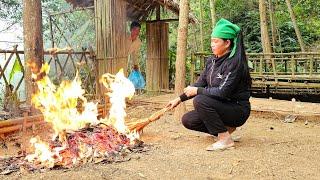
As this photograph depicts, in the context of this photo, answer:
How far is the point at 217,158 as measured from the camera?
4.70m

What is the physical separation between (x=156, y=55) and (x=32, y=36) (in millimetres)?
5688

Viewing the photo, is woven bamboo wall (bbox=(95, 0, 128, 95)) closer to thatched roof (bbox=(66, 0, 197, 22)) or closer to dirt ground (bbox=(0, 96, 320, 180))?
thatched roof (bbox=(66, 0, 197, 22))

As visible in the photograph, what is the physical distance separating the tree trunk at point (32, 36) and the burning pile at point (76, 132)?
1.04 metres

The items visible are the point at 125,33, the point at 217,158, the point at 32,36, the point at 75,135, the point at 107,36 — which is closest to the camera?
the point at 217,158

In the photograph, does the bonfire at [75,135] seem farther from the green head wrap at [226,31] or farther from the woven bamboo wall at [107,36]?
the woven bamboo wall at [107,36]

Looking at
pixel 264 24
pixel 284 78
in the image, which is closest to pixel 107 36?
pixel 284 78

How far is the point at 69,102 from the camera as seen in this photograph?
211 inches

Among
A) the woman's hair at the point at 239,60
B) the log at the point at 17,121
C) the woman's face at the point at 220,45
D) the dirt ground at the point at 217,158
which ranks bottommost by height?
the dirt ground at the point at 217,158

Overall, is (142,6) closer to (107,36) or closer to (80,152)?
(107,36)

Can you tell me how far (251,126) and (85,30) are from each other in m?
7.82

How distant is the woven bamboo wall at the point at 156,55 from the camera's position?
1177 cm

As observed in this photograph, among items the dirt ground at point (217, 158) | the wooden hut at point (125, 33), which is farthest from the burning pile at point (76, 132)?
the wooden hut at point (125, 33)

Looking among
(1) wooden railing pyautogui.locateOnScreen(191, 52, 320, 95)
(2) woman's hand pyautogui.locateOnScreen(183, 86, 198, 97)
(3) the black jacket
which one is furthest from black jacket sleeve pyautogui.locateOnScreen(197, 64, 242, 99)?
(1) wooden railing pyautogui.locateOnScreen(191, 52, 320, 95)

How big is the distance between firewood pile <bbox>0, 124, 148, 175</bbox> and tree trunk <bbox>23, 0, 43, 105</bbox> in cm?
205
